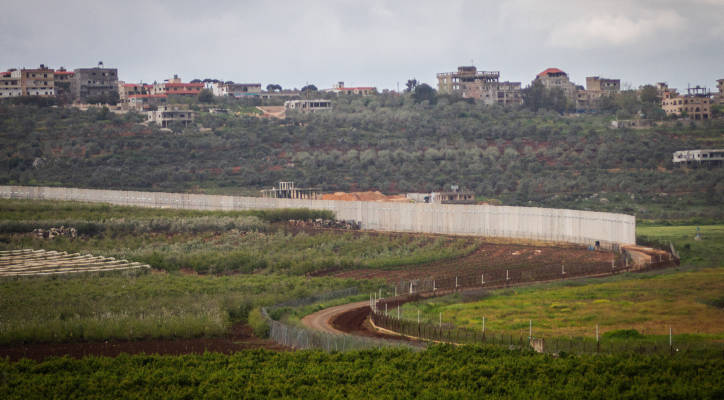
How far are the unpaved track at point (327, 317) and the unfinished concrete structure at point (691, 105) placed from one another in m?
125

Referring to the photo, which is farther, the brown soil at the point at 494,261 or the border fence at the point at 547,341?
the brown soil at the point at 494,261

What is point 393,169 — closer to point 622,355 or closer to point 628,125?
point 628,125

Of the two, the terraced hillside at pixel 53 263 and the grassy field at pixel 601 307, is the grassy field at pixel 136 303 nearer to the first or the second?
the terraced hillside at pixel 53 263

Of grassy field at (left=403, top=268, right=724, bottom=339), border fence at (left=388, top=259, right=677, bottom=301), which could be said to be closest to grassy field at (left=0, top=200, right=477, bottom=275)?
border fence at (left=388, top=259, right=677, bottom=301)

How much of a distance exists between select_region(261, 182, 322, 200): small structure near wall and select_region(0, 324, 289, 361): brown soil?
66.1m

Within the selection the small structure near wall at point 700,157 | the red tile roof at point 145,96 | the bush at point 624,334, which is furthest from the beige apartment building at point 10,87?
the bush at point 624,334

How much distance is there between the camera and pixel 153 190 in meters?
118

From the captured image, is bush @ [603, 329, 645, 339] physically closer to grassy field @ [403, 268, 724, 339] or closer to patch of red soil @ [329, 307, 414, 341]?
grassy field @ [403, 268, 724, 339]

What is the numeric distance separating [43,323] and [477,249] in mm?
38262

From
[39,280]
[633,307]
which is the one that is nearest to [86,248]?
[39,280]

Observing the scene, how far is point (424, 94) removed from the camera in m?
196

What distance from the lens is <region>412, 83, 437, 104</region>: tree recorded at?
193225 mm

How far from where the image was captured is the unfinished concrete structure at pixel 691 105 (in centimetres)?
15975

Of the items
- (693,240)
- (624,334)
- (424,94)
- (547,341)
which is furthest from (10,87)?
(624,334)
